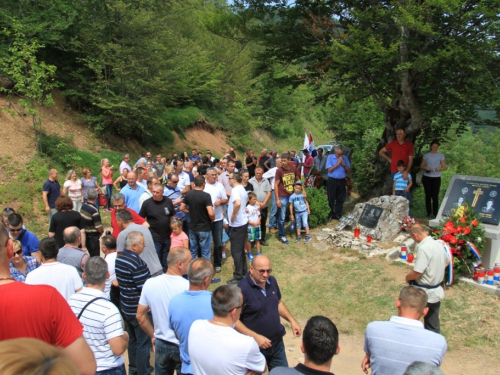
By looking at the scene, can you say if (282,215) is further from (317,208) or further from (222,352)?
(222,352)

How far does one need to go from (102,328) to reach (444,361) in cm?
470

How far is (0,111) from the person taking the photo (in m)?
15.0

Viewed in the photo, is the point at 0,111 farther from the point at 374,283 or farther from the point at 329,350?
the point at 329,350

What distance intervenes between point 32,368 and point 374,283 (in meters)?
7.06

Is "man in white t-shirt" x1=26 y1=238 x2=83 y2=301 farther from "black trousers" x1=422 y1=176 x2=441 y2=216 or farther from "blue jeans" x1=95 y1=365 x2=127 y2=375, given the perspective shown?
"black trousers" x1=422 y1=176 x2=441 y2=216

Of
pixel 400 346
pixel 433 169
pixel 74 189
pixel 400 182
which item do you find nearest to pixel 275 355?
pixel 400 346

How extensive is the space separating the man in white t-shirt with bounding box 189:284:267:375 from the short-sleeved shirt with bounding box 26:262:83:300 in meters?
1.75

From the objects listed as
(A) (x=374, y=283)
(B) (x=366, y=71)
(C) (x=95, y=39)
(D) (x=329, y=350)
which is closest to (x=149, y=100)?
(C) (x=95, y=39)

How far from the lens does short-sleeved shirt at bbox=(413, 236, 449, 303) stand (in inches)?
198

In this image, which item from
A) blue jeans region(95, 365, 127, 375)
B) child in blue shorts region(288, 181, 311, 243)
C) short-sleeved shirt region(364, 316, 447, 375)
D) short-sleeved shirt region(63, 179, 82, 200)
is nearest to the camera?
short-sleeved shirt region(364, 316, 447, 375)

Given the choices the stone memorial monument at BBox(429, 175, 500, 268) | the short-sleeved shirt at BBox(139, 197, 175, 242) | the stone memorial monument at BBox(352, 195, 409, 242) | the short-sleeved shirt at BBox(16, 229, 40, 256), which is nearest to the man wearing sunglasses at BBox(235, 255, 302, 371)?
the short-sleeved shirt at BBox(139, 197, 175, 242)

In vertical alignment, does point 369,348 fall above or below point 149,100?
below

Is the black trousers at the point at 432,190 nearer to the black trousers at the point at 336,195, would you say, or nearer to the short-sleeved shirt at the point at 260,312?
the black trousers at the point at 336,195

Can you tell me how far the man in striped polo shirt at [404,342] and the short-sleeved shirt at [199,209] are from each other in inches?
184
